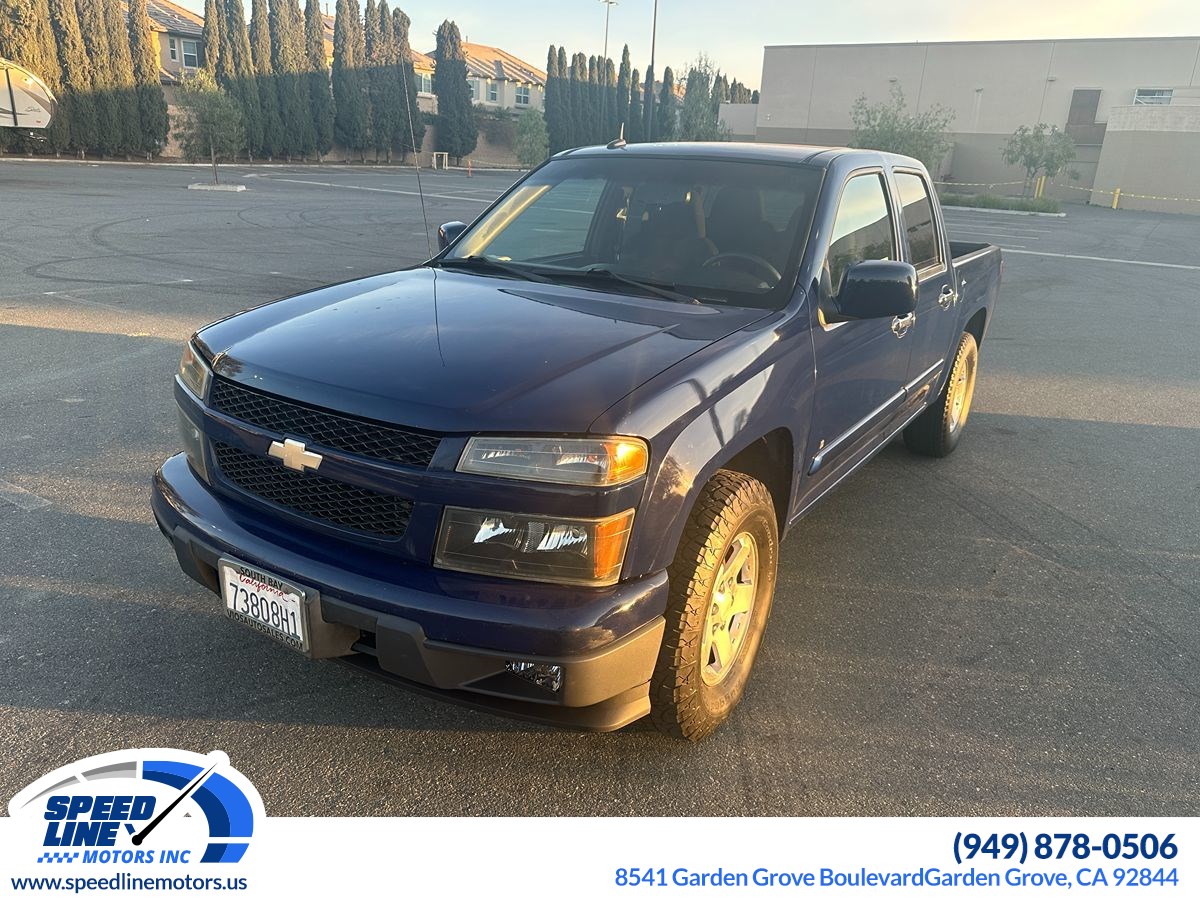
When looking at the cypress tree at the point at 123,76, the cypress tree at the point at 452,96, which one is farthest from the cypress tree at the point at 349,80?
the cypress tree at the point at 123,76

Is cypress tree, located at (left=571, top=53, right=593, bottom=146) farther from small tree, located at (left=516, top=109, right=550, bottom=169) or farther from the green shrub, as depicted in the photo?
the green shrub

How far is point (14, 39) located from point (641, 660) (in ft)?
132

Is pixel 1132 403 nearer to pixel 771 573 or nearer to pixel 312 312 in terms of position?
pixel 771 573

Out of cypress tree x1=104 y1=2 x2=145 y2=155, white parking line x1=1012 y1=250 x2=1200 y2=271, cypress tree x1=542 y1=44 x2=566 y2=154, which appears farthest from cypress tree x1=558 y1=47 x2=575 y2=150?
white parking line x1=1012 y1=250 x2=1200 y2=271

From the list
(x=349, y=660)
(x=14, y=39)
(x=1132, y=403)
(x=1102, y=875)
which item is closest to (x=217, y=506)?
(x=349, y=660)

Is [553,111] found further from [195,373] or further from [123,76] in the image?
[195,373]

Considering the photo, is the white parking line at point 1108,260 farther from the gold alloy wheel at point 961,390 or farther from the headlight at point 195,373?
the headlight at point 195,373

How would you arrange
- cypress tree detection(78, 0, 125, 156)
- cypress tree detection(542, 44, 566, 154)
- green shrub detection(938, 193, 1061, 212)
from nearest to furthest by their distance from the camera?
green shrub detection(938, 193, 1061, 212) < cypress tree detection(78, 0, 125, 156) < cypress tree detection(542, 44, 566, 154)

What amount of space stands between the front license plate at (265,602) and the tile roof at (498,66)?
235 feet

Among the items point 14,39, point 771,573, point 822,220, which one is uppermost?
point 14,39

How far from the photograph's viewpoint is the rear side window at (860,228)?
3.23m

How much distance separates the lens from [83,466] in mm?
4371

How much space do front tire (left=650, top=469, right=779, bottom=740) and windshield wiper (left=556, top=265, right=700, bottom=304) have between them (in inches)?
29.5

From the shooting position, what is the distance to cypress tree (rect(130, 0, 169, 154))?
35.9 meters
